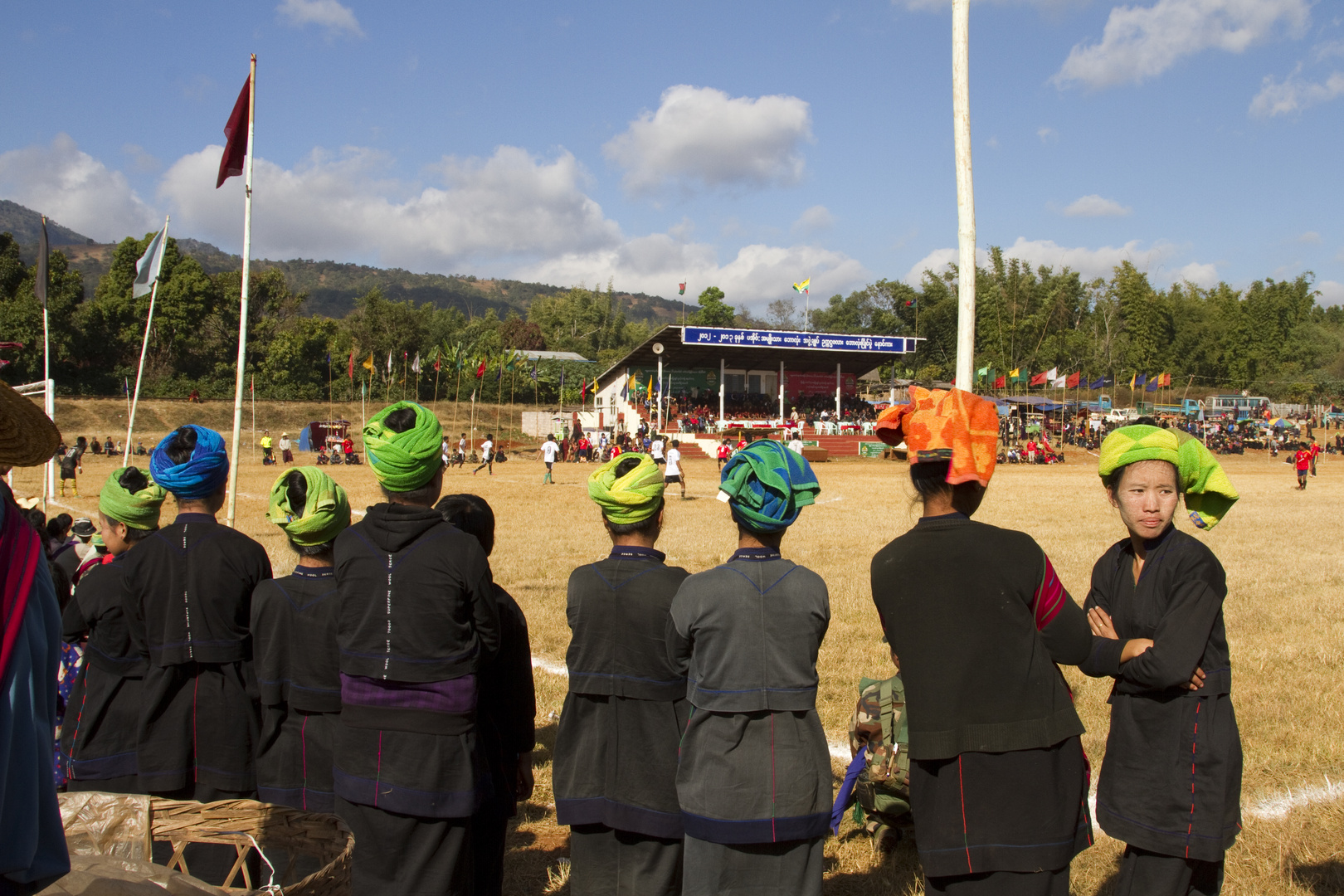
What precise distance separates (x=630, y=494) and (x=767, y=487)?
0.58m

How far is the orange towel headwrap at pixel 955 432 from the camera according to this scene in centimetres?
255

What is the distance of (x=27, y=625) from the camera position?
1724mm

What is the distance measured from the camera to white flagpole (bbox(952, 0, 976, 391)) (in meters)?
6.18

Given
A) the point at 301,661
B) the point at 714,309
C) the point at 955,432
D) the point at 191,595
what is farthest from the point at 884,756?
the point at 714,309

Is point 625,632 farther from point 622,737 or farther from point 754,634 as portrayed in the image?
point 754,634

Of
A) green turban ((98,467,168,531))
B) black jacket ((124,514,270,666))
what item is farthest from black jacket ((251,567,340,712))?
green turban ((98,467,168,531))

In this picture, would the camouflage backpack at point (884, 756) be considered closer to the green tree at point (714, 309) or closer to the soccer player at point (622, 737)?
the soccer player at point (622, 737)

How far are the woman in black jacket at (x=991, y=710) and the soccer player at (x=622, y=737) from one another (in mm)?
877

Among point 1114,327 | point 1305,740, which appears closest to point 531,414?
point 1305,740

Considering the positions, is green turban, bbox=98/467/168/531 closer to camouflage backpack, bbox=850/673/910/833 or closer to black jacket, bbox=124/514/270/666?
black jacket, bbox=124/514/270/666

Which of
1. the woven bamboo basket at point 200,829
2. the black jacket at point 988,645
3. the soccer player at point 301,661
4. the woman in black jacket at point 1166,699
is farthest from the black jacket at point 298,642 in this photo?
the woman in black jacket at point 1166,699

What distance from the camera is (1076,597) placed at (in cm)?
983

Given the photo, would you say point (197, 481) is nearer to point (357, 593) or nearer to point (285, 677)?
point (285, 677)

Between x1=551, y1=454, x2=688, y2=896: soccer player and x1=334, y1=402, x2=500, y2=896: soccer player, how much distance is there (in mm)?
330
